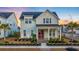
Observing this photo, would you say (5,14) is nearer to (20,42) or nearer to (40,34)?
(20,42)

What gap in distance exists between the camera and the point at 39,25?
3939 mm

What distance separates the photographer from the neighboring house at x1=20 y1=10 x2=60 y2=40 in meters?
3.92

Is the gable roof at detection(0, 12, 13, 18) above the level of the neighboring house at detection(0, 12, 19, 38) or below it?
above

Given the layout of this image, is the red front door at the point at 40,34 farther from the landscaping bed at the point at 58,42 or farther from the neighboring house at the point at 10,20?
the neighboring house at the point at 10,20

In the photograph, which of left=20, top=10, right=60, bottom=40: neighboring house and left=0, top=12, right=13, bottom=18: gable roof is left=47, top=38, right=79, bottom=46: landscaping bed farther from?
left=0, top=12, right=13, bottom=18: gable roof

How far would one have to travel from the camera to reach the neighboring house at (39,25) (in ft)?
12.8

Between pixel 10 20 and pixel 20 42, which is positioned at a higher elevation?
pixel 10 20

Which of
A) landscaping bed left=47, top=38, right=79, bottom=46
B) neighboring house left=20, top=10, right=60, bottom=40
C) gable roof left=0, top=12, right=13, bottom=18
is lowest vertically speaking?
landscaping bed left=47, top=38, right=79, bottom=46

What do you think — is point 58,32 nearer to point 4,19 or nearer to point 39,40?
point 39,40

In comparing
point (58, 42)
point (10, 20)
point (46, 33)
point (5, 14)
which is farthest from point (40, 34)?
point (5, 14)

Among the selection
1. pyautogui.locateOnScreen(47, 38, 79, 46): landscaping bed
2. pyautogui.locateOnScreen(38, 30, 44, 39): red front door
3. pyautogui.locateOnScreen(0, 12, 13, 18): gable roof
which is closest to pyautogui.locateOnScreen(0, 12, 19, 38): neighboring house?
pyautogui.locateOnScreen(0, 12, 13, 18): gable roof
